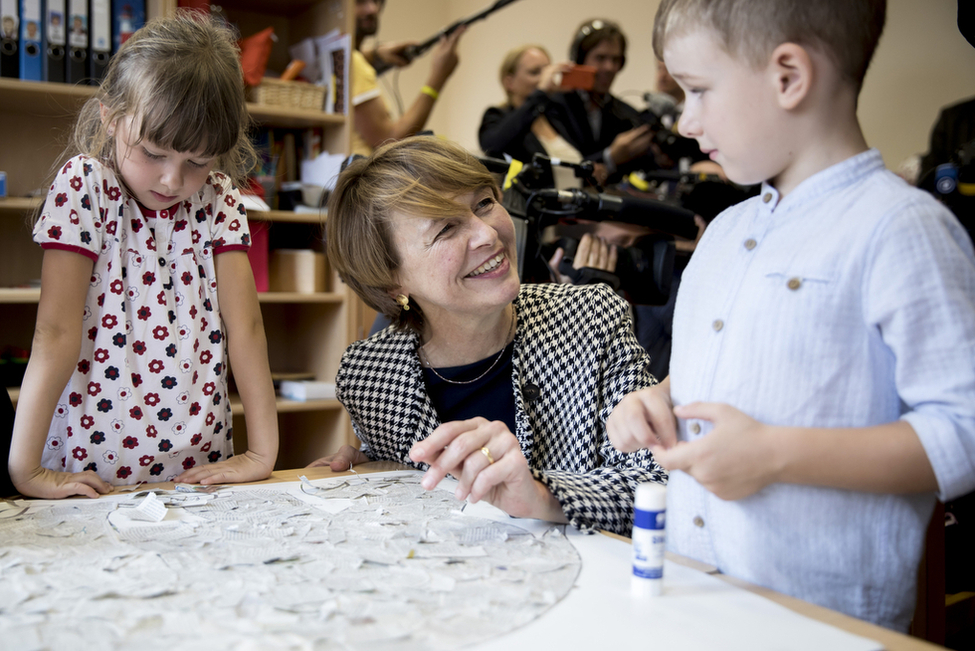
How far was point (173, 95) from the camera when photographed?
1095mm

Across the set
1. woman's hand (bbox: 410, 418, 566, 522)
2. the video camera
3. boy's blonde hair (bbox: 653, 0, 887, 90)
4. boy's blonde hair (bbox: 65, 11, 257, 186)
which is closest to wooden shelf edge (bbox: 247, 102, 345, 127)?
the video camera

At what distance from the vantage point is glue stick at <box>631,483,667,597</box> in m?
0.64

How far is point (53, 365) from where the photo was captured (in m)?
1.03

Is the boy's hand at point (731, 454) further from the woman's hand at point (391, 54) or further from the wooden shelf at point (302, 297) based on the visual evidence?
the woman's hand at point (391, 54)

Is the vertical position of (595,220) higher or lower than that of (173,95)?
lower

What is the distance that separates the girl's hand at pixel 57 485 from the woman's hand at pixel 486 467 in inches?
17.6

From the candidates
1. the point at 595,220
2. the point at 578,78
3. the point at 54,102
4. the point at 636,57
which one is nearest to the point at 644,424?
the point at 595,220

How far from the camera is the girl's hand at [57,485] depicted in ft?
3.15

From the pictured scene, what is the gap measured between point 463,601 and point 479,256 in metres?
0.61

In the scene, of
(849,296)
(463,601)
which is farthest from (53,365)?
(849,296)

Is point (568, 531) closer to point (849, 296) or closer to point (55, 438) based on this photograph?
point (849, 296)

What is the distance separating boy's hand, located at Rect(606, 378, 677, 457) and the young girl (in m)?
0.58

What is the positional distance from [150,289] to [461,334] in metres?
0.47

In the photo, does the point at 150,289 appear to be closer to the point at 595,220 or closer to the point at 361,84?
the point at 595,220
